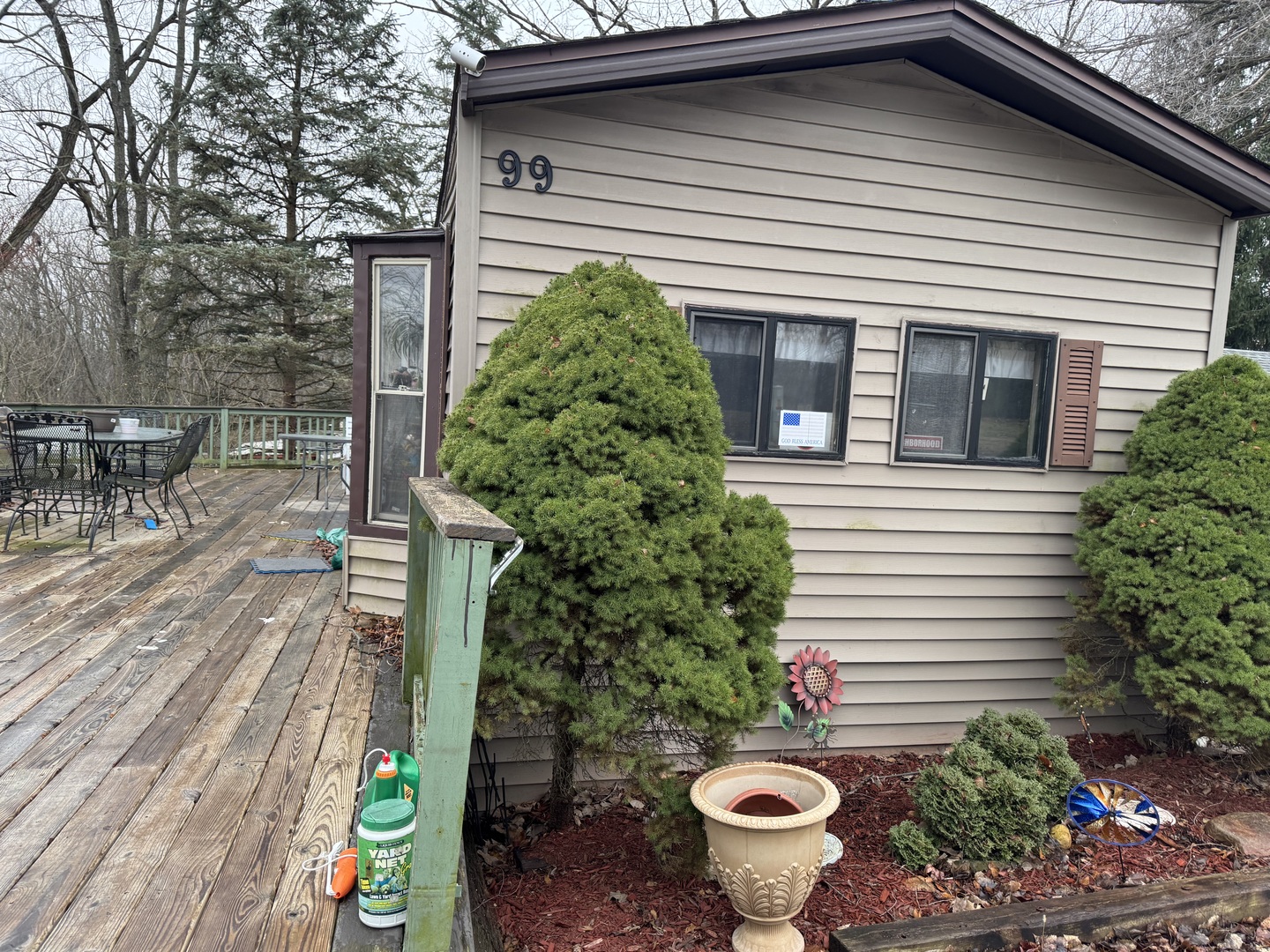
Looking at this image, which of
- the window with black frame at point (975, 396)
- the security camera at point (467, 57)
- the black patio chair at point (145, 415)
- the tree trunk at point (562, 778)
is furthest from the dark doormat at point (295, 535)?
the window with black frame at point (975, 396)

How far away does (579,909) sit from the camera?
9.65 ft

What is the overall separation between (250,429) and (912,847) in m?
10.8

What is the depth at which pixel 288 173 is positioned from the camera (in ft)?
44.0

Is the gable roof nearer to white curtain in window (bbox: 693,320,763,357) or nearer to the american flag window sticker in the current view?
white curtain in window (bbox: 693,320,763,357)

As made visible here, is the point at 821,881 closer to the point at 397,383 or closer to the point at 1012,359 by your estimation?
the point at 1012,359

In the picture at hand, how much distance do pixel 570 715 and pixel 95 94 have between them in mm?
16178

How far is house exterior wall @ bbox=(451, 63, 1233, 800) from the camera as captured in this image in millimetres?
3848

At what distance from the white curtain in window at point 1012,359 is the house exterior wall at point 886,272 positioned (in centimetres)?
12

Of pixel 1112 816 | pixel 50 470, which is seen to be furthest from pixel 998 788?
pixel 50 470

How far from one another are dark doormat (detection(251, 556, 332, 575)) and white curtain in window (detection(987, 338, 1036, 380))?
465 centimetres

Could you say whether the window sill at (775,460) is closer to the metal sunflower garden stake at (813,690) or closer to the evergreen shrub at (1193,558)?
the metal sunflower garden stake at (813,690)

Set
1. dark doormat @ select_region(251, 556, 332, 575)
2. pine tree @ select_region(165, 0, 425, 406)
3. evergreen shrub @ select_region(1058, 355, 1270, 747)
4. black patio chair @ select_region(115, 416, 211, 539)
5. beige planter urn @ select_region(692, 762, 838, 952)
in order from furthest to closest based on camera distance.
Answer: pine tree @ select_region(165, 0, 425, 406) < black patio chair @ select_region(115, 416, 211, 539) < dark doormat @ select_region(251, 556, 332, 575) < evergreen shrub @ select_region(1058, 355, 1270, 747) < beige planter urn @ select_region(692, 762, 838, 952)

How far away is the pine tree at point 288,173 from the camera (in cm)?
1288

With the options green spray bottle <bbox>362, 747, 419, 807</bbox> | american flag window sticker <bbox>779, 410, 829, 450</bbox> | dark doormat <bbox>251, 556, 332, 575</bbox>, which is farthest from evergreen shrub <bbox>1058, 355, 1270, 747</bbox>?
dark doormat <bbox>251, 556, 332, 575</bbox>
